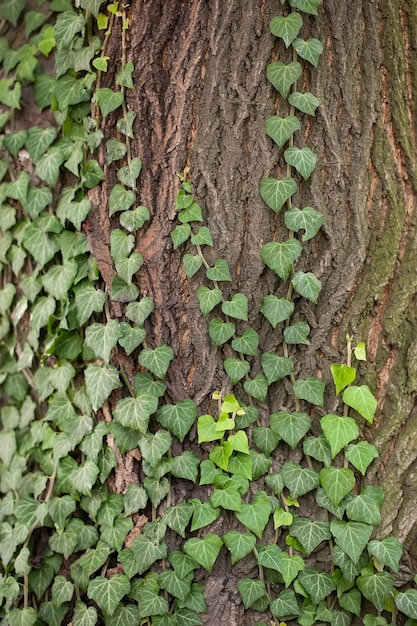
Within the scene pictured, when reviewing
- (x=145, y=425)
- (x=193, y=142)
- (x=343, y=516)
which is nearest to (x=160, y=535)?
(x=145, y=425)

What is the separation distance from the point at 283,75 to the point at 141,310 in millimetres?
831

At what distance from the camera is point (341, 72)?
1954 millimetres

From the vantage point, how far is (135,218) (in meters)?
→ 2.00

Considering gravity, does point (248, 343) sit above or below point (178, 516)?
above

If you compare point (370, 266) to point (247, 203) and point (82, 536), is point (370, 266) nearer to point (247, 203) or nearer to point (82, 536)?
point (247, 203)

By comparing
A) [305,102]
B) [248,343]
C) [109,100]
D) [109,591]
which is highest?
[305,102]

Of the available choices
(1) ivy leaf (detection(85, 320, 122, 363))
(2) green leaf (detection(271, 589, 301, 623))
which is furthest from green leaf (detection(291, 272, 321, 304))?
(2) green leaf (detection(271, 589, 301, 623))

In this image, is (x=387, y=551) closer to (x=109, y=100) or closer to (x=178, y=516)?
(x=178, y=516)

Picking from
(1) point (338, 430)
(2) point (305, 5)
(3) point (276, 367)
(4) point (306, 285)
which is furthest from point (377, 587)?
(2) point (305, 5)

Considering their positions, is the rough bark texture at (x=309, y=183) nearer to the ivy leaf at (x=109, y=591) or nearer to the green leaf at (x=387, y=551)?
the green leaf at (x=387, y=551)

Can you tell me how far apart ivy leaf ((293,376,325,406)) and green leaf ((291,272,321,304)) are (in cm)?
25

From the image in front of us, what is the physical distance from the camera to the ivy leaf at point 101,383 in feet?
6.63

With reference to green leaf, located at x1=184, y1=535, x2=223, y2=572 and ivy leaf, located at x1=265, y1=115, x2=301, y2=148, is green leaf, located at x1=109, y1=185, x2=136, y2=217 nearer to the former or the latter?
ivy leaf, located at x1=265, y1=115, x2=301, y2=148

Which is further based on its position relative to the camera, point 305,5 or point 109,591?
point 109,591
